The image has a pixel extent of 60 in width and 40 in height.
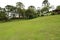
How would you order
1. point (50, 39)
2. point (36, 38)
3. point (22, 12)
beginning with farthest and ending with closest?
point (22, 12)
point (36, 38)
point (50, 39)

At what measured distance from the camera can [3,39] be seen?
612 inches

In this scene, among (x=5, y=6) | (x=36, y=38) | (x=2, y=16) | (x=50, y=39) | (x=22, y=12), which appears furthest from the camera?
(x=5, y=6)

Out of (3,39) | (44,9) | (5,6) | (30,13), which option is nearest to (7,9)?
(5,6)

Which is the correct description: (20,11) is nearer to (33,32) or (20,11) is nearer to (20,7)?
(20,7)

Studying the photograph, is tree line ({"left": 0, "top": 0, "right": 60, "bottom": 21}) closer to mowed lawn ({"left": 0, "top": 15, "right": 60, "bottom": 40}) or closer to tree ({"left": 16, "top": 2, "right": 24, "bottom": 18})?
tree ({"left": 16, "top": 2, "right": 24, "bottom": 18})

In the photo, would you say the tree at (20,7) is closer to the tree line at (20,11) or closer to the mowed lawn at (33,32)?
the tree line at (20,11)

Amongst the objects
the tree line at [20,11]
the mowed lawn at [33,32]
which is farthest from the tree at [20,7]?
the mowed lawn at [33,32]

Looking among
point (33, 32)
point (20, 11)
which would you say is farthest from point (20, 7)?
point (33, 32)

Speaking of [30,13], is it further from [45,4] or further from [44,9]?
[45,4]

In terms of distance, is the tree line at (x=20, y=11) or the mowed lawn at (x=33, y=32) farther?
the tree line at (x=20, y=11)

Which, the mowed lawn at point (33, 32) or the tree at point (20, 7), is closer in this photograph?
the mowed lawn at point (33, 32)

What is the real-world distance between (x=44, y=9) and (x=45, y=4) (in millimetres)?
9320

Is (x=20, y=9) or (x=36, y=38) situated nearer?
(x=36, y=38)

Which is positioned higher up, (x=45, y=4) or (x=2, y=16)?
(x=45, y=4)
